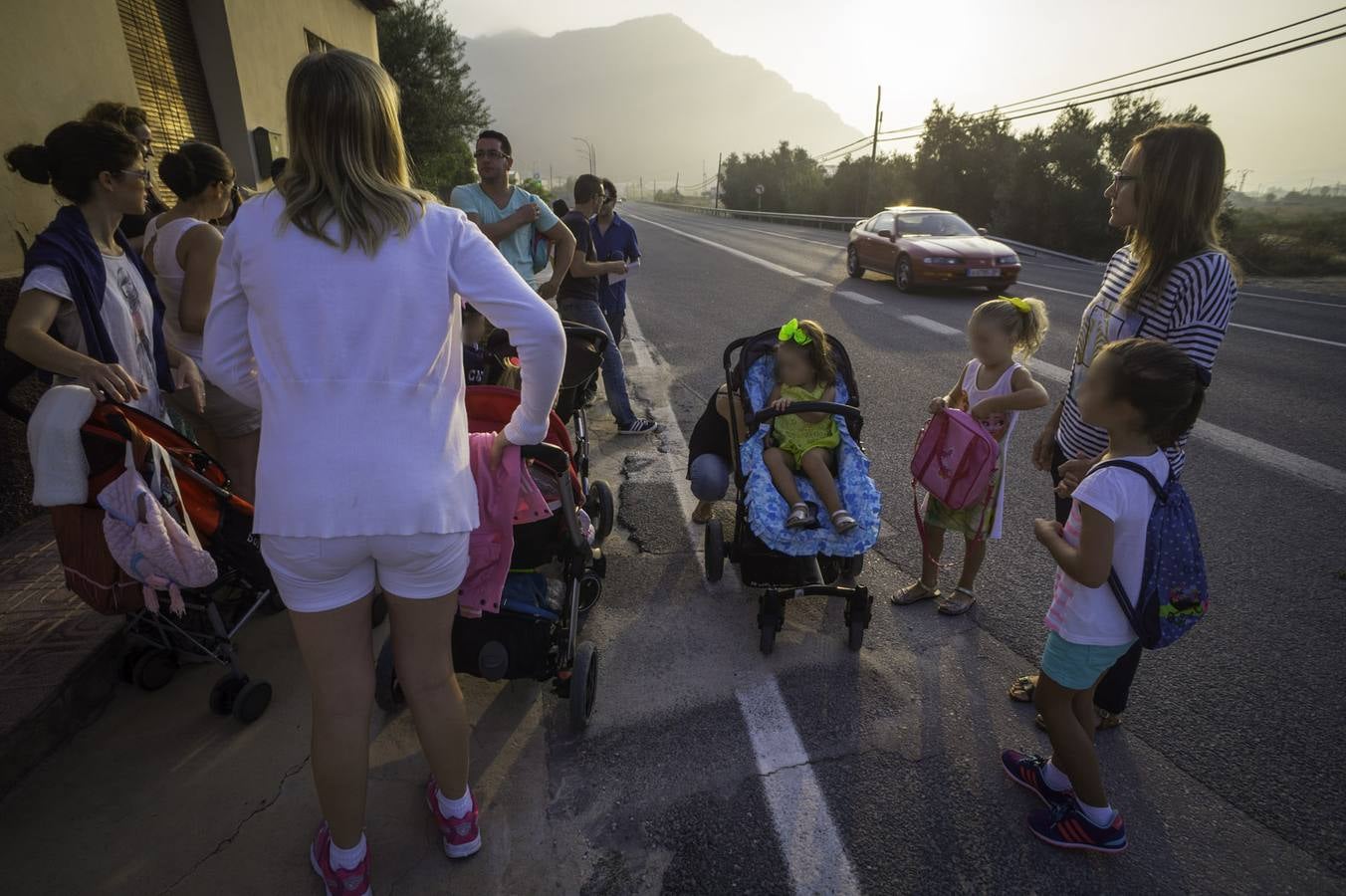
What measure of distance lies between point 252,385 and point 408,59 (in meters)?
22.7

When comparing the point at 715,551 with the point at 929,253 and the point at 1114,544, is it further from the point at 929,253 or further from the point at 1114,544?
the point at 929,253

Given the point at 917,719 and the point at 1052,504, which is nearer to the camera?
the point at 917,719

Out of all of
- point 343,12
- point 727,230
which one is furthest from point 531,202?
point 727,230

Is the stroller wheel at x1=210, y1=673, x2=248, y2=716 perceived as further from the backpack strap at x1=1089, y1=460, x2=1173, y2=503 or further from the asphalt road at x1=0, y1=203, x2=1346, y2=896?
the backpack strap at x1=1089, y1=460, x2=1173, y2=503

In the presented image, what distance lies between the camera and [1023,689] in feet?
9.06

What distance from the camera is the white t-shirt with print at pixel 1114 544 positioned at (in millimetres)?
1935

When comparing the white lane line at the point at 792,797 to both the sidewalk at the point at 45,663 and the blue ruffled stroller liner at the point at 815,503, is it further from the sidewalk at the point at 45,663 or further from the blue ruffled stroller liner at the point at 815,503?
the sidewalk at the point at 45,663

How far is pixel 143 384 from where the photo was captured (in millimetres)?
Result: 2732

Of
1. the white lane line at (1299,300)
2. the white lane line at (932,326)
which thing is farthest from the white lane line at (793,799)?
the white lane line at (1299,300)

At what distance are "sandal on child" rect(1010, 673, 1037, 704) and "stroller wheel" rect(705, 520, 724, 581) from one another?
145 cm

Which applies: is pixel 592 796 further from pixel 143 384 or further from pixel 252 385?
pixel 143 384

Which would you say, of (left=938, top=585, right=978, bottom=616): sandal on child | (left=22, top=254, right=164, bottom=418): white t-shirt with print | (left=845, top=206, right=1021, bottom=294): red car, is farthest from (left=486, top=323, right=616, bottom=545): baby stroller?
(left=845, top=206, right=1021, bottom=294): red car

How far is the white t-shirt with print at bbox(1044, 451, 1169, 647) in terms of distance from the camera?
6.35 ft

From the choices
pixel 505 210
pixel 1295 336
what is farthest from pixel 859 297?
pixel 505 210
